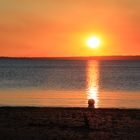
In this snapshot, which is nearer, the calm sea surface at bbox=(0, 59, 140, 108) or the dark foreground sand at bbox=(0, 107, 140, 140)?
the dark foreground sand at bbox=(0, 107, 140, 140)

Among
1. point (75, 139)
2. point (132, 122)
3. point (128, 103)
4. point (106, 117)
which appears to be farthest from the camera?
point (128, 103)

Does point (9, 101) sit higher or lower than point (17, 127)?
higher

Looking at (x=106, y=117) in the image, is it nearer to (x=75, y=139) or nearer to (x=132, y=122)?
(x=132, y=122)

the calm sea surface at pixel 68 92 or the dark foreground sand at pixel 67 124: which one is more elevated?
the calm sea surface at pixel 68 92

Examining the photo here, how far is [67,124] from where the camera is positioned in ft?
74.4

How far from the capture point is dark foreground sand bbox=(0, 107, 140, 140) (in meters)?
19.6

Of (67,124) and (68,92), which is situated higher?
(68,92)

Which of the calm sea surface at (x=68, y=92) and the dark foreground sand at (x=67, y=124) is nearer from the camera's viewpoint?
the dark foreground sand at (x=67, y=124)

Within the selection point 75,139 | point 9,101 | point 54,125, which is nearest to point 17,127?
point 54,125

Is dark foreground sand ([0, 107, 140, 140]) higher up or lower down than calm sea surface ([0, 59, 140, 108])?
lower down

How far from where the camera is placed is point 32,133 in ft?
66.1

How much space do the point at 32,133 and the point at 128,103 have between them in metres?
18.3

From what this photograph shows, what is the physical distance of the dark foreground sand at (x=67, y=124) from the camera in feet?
64.3

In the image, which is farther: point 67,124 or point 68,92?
point 68,92
